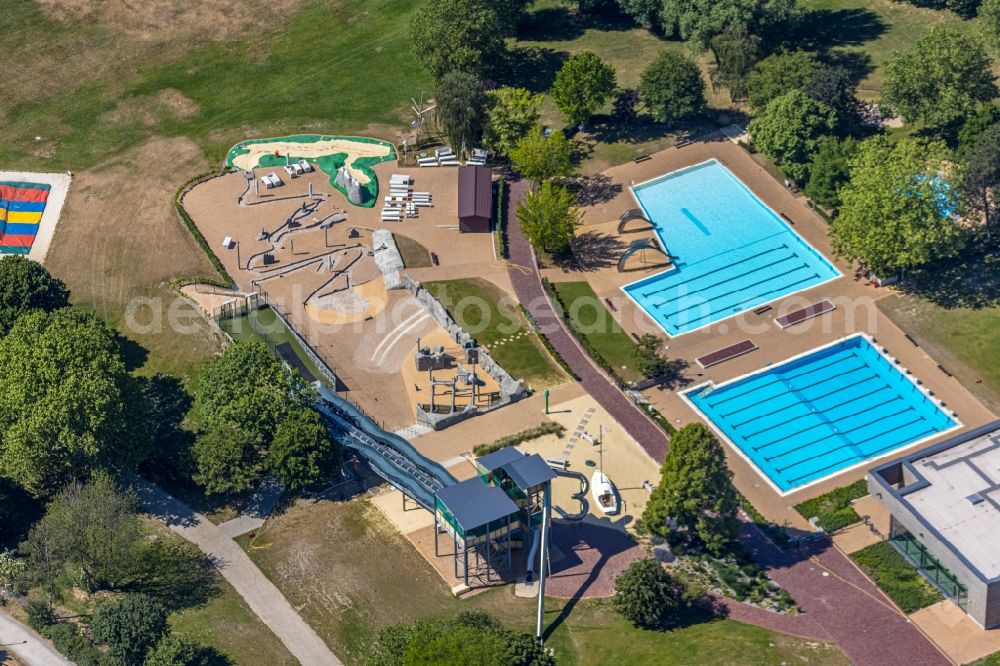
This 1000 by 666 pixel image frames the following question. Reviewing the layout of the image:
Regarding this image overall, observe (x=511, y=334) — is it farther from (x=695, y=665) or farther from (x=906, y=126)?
(x=906, y=126)

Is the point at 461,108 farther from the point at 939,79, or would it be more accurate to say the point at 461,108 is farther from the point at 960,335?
the point at 960,335

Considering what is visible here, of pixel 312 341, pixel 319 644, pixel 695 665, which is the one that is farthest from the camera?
pixel 312 341

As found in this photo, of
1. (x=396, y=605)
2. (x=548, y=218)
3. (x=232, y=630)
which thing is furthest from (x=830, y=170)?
(x=232, y=630)

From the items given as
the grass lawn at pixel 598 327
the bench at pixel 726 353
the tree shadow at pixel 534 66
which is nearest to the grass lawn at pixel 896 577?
the bench at pixel 726 353

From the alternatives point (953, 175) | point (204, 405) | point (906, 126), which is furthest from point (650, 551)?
point (906, 126)

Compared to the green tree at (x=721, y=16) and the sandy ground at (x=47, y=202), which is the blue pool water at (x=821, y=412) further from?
the sandy ground at (x=47, y=202)
